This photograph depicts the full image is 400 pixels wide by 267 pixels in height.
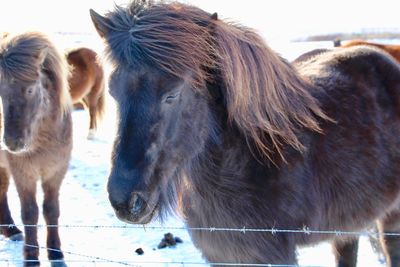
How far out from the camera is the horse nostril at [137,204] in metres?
2.02

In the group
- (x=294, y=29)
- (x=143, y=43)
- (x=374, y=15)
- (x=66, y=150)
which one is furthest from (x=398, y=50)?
(x=374, y=15)

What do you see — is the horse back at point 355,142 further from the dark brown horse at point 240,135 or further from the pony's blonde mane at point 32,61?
the pony's blonde mane at point 32,61

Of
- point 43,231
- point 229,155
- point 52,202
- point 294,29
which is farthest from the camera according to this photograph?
point 294,29

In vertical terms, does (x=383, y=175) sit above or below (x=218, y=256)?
above

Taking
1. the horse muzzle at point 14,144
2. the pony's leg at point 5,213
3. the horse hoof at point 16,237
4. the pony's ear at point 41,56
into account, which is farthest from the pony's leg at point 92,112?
the horse muzzle at point 14,144

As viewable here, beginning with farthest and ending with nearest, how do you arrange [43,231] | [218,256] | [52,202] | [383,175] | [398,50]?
[398,50] → [43,231] → [52,202] → [383,175] → [218,256]

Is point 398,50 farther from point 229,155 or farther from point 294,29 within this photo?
point 294,29

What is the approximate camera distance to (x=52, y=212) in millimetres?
4633

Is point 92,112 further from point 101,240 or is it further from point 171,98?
point 171,98

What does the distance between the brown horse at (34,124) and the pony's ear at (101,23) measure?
7.00ft

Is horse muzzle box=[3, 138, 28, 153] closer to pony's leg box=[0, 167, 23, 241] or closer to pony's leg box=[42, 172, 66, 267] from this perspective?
pony's leg box=[42, 172, 66, 267]

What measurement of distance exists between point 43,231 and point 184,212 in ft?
10.1

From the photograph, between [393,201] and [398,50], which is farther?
[398,50]

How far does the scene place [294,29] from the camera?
1429 centimetres
